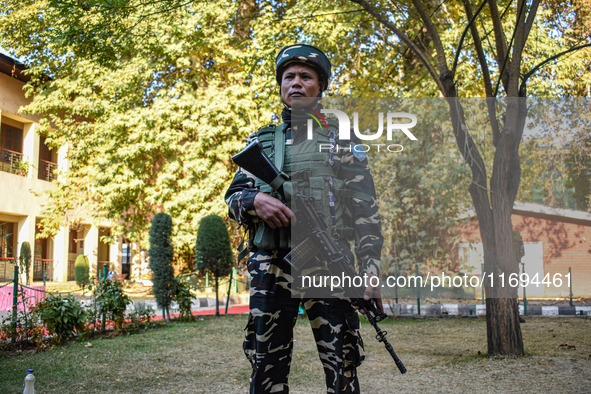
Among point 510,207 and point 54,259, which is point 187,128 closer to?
point 54,259

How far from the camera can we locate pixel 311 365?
596 centimetres

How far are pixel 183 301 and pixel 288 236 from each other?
8297 mm

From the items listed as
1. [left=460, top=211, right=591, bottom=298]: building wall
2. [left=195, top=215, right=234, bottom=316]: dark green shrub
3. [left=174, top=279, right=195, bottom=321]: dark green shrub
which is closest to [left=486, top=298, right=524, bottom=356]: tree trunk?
[left=460, top=211, right=591, bottom=298]: building wall

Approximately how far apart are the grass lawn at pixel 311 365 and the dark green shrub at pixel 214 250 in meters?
3.55

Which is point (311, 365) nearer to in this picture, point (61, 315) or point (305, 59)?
point (61, 315)

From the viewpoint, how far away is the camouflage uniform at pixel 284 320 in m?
2.66

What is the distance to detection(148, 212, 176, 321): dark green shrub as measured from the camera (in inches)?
413

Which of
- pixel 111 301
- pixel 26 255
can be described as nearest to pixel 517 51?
pixel 111 301

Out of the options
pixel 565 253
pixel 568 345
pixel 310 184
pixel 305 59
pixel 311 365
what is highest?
pixel 305 59

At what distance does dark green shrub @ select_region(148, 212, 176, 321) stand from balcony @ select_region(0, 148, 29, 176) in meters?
11.5

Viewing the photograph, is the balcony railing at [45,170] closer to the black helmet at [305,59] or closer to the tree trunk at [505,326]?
the tree trunk at [505,326]

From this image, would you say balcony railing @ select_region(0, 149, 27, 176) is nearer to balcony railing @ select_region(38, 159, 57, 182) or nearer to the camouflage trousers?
balcony railing @ select_region(38, 159, 57, 182)

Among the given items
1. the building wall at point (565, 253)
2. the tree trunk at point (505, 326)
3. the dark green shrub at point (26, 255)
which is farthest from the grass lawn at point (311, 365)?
the dark green shrub at point (26, 255)

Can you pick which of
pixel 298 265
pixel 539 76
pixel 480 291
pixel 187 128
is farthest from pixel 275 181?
pixel 187 128
